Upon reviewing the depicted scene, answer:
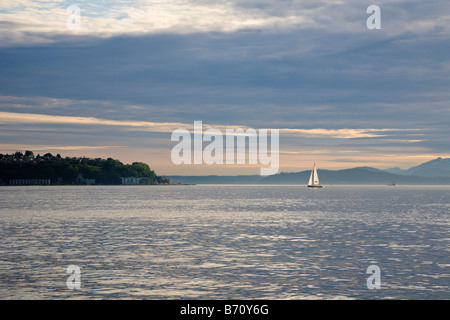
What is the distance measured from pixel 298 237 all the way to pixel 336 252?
12.9m

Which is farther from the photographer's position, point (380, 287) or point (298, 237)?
point (298, 237)

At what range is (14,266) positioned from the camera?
35.0 meters

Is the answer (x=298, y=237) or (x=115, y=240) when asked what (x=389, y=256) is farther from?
(x=115, y=240)

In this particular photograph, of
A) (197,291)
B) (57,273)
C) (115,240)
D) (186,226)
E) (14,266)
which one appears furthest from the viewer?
(186,226)

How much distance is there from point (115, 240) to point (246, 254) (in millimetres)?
16707

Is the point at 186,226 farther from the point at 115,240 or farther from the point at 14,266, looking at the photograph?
the point at 14,266

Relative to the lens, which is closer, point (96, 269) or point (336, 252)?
point (96, 269)

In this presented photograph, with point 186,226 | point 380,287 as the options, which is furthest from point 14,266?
point 186,226

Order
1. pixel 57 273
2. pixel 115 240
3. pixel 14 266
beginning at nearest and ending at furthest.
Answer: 1. pixel 57 273
2. pixel 14 266
3. pixel 115 240
